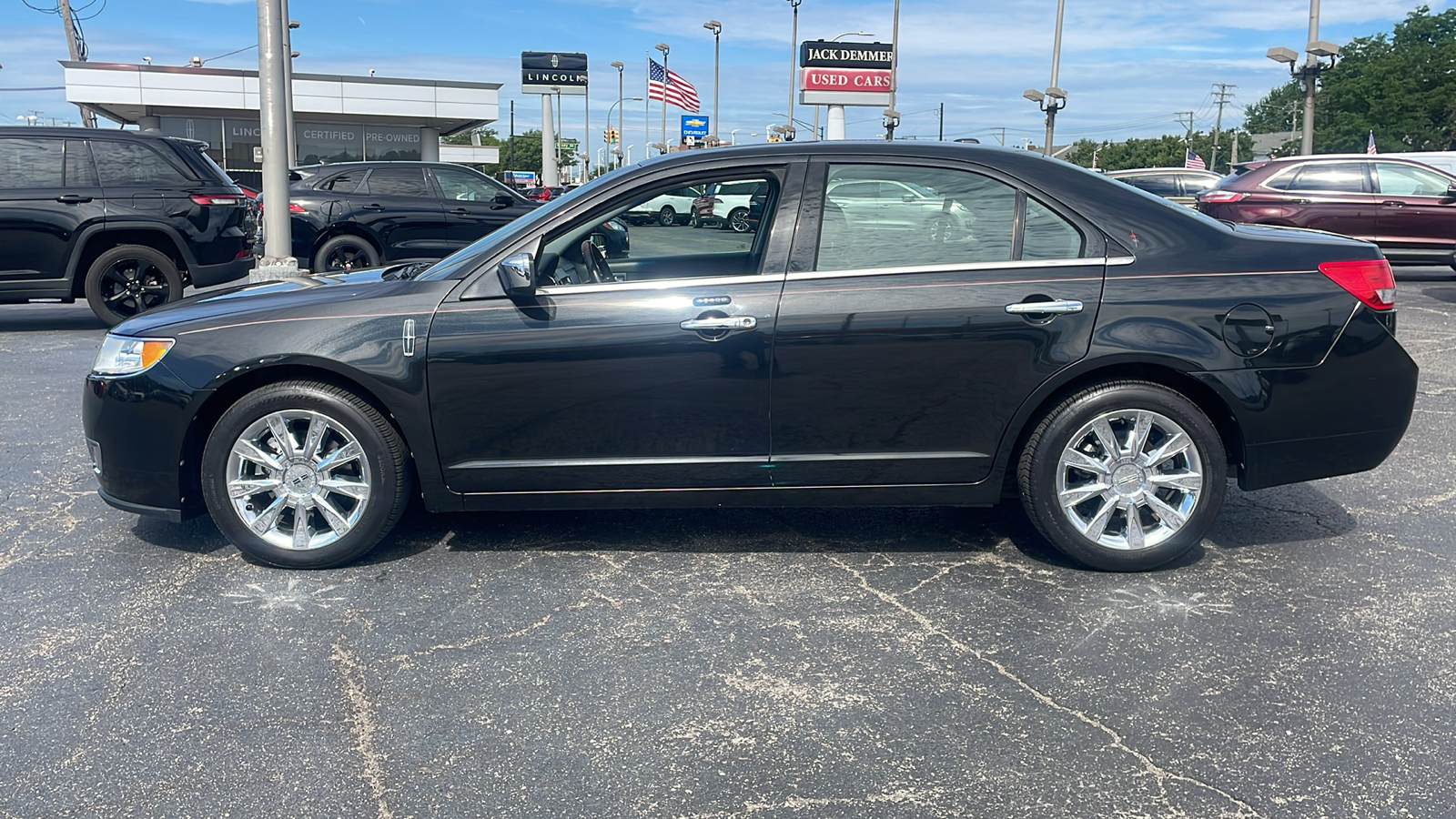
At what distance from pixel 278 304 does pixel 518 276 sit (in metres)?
0.98

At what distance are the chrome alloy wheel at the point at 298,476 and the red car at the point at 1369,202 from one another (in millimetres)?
14200

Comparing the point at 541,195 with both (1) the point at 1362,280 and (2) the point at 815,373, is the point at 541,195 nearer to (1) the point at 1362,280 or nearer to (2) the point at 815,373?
(2) the point at 815,373

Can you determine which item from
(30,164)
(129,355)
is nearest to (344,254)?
(30,164)

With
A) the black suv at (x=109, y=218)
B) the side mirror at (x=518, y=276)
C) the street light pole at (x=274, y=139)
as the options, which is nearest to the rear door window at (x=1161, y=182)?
the street light pole at (x=274, y=139)

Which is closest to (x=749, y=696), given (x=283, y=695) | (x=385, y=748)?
(x=385, y=748)

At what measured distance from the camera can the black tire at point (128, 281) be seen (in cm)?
1082

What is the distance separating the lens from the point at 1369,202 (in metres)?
15.2

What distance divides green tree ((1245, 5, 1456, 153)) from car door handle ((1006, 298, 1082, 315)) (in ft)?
258

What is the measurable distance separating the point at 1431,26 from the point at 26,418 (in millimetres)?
106513

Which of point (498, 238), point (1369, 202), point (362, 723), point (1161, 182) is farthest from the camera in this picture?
point (1161, 182)

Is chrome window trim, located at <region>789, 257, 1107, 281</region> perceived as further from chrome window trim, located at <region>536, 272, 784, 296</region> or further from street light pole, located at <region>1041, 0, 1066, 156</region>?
street light pole, located at <region>1041, 0, 1066, 156</region>

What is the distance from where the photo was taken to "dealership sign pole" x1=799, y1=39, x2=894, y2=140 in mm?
53750

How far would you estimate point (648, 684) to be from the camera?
11.4 feet

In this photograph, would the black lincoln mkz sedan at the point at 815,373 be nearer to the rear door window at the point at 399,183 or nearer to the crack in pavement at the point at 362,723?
the crack in pavement at the point at 362,723
